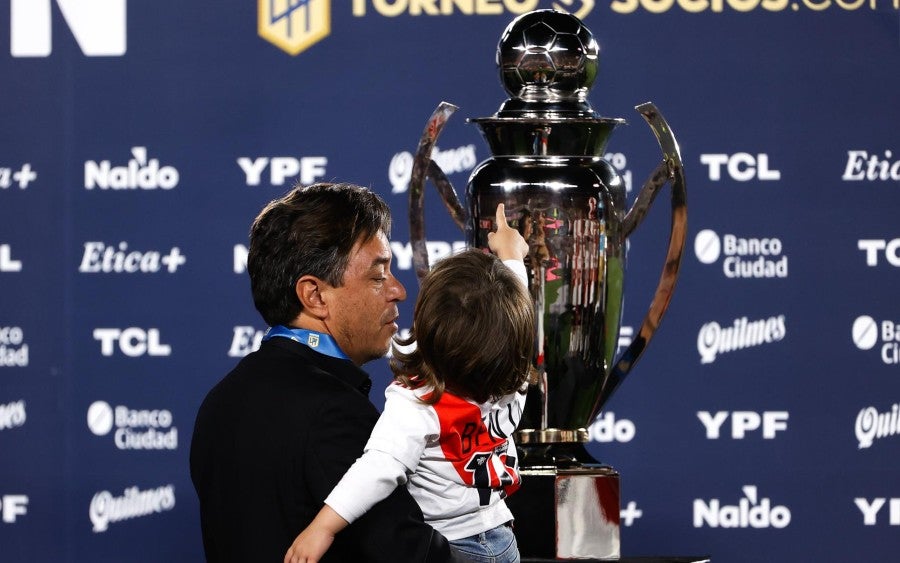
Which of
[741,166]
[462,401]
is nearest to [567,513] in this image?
[462,401]

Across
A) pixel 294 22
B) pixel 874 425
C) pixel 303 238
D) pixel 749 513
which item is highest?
pixel 294 22

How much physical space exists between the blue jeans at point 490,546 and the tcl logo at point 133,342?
210 cm

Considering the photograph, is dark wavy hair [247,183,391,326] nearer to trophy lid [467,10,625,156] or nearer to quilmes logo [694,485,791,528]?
trophy lid [467,10,625,156]

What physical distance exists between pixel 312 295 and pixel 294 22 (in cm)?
223

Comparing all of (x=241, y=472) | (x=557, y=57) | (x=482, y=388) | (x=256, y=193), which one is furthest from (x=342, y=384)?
(x=256, y=193)

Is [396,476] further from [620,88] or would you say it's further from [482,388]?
[620,88]

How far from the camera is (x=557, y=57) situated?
1.82 m

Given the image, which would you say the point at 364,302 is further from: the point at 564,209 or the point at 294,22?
the point at 294,22

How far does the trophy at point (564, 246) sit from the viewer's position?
5.60ft

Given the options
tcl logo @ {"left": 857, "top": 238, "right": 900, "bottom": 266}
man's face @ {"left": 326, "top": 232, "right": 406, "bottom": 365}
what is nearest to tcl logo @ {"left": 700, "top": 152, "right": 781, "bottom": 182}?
tcl logo @ {"left": 857, "top": 238, "right": 900, "bottom": 266}

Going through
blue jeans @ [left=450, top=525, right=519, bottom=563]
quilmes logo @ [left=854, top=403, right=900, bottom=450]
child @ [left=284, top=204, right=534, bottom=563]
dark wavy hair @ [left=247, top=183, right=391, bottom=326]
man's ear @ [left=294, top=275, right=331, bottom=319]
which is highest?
dark wavy hair @ [left=247, top=183, right=391, bottom=326]

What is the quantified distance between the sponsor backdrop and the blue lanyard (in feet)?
6.67

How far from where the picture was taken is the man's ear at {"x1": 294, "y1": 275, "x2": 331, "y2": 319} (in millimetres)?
1395

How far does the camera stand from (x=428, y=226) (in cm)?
349
